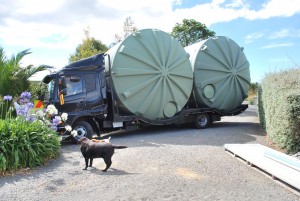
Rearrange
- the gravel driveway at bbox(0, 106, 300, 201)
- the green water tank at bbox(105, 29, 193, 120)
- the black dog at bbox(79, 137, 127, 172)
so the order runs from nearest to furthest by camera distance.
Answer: the gravel driveway at bbox(0, 106, 300, 201) < the black dog at bbox(79, 137, 127, 172) < the green water tank at bbox(105, 29, 193, 120)

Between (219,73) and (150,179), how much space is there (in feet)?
30.1

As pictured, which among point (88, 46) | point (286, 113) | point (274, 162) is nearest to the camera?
point (274, 162)

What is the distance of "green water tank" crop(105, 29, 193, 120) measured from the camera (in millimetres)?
11773

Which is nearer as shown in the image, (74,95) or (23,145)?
(23,145)

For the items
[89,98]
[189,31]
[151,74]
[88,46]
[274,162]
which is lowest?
[274,162]

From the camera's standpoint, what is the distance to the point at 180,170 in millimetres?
6852

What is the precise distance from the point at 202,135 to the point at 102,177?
5931mm

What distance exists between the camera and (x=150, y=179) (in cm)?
620

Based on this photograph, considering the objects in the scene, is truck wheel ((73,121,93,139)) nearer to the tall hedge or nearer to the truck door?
the truck door

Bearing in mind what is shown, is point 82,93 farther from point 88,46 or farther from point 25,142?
point 88,46

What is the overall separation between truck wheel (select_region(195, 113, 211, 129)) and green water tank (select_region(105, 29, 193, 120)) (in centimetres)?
106

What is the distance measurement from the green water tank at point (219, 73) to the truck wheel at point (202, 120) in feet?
1.52

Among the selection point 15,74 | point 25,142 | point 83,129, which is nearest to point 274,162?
point 25,142

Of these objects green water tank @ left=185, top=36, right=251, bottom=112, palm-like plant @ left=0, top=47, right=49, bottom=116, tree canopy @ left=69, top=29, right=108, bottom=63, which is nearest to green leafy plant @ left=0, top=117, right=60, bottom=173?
palm-like plant @ left=0, top=47, right=49, bottom=116
